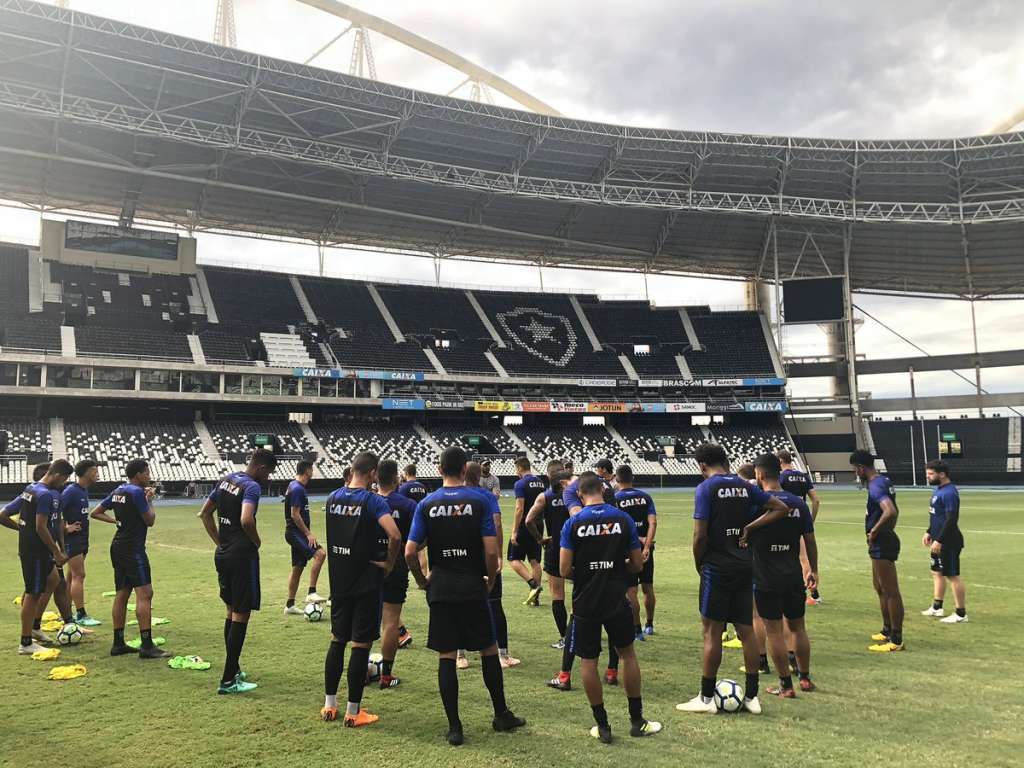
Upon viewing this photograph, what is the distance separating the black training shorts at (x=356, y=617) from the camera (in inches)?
241

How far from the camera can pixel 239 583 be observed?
6.78 m

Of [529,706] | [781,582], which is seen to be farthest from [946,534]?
[529,706]

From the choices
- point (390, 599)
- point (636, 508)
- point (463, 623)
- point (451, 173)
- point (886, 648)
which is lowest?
point (886, 648)

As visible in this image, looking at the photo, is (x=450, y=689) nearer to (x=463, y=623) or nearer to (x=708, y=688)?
(x=463, y=623)

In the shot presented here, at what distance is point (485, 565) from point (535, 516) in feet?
10.7

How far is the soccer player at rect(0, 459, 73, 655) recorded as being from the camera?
8.25 m

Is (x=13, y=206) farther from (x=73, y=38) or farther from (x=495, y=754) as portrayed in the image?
(x=495, y=754)

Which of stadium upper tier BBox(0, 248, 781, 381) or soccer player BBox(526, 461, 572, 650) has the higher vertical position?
stadium upper tier BBox(0, 248, 781, 381)

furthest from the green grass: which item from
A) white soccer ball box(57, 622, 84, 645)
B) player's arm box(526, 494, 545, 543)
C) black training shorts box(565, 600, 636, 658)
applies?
player's arm box(526, 494, 545, 543)

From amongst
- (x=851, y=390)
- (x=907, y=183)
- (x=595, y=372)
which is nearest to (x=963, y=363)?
(x=851, y=390)

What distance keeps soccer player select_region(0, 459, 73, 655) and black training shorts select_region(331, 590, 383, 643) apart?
4445 mm

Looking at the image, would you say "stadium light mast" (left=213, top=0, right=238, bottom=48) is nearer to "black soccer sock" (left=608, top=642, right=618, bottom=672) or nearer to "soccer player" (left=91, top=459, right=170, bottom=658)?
"soccer player" (left=91, top=459, right=170, bottom=658)

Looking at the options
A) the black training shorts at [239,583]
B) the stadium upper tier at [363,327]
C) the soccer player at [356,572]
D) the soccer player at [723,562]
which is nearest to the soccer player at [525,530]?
the soccer player at [356,572]

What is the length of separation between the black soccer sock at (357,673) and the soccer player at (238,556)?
4.11 feet
